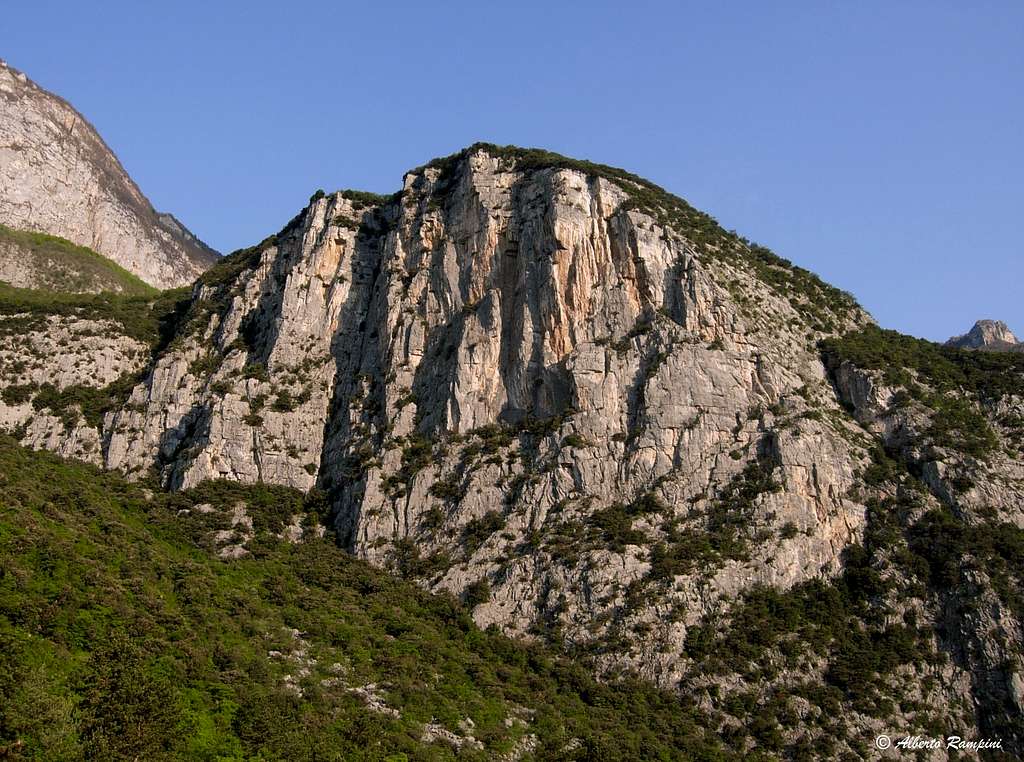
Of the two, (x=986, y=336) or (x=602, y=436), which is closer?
A: (x=602, y=436)

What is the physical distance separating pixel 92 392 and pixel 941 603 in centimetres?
5942

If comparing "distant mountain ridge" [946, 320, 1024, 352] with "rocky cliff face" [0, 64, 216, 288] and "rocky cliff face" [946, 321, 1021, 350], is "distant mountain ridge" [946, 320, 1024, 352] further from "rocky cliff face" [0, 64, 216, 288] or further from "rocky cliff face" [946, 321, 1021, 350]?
"rocky cliff face" [0, 64, 216, 288]

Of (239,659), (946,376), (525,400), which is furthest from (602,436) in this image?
(946,376)

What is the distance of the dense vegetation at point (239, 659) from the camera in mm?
35500

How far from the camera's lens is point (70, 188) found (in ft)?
404

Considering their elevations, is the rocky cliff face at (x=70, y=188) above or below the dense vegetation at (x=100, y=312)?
above

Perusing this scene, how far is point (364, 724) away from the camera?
4103cm

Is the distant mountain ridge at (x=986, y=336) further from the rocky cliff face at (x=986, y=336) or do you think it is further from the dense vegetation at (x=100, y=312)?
the dense vegetation at (x=100, y=312)

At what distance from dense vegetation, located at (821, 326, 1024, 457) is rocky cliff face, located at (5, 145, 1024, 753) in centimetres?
61

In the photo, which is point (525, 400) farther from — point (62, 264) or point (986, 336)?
point (986, 336)

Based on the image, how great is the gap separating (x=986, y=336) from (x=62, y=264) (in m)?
122

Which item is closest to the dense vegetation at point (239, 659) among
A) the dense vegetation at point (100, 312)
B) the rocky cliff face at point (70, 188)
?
the dense vegetation at point (100, 312)

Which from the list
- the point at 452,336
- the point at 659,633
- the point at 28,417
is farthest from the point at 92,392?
the point at 659,633

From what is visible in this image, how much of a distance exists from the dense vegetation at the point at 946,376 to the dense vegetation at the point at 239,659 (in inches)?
1085
